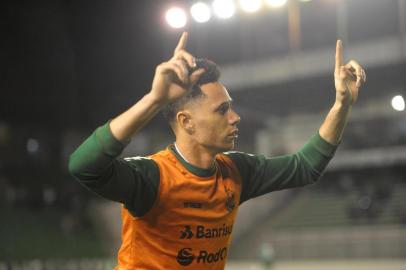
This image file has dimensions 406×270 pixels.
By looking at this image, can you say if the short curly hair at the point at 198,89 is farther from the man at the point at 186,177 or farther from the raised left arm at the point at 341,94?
the raised left arm at the point at 341,94

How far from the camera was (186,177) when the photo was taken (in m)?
2.38

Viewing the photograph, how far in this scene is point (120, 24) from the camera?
1160 cm

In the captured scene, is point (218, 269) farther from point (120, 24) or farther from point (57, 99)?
point (57, 99)

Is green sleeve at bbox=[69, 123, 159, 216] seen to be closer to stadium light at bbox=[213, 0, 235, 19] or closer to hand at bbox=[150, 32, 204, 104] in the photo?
hand at bbox=[150, 32, 204, 104]

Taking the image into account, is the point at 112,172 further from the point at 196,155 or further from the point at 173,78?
the point at 196,155

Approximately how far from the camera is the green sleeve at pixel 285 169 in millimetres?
2729

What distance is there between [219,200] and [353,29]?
15003 millimetres

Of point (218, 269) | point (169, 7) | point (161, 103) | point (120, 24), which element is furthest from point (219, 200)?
point (120, 24)

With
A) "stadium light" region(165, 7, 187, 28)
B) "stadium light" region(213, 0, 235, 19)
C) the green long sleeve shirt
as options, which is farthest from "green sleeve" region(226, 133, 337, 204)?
"stadium light" region(213, 0, 235, 19)

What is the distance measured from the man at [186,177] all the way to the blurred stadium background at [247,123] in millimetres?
8951

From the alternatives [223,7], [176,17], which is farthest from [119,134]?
[223,7]

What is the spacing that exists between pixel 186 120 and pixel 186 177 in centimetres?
24

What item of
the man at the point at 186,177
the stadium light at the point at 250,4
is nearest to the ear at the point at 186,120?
the man at the point at 186,177

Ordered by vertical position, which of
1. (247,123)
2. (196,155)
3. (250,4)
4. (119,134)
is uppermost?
(250,4)
